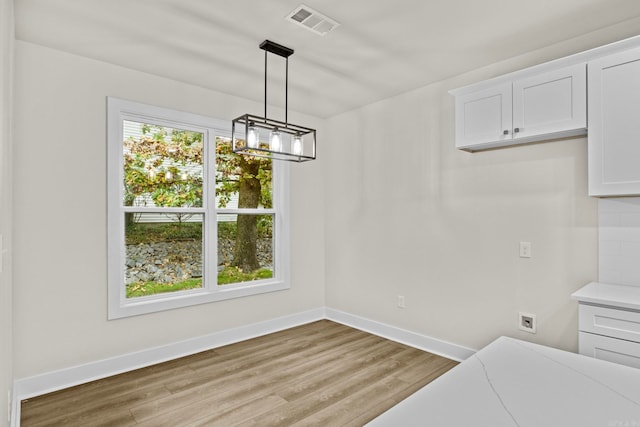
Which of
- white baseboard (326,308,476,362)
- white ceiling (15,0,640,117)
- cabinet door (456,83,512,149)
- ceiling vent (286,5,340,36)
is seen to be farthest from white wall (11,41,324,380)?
cabinet door (456,83,512,149)

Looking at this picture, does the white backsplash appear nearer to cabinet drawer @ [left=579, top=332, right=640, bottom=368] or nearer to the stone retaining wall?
cabinet drawer @ [left=579, top=332, right=640, bottom=368]

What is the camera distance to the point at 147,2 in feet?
7.12

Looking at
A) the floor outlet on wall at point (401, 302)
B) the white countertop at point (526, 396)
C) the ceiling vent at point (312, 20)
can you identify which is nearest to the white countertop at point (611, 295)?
the white countertop at point (526, 396)

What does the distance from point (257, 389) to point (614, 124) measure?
296cm

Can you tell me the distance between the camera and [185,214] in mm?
3488

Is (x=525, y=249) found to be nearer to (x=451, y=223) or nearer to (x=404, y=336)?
(x=451, y=223)

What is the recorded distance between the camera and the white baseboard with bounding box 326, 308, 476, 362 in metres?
3.27

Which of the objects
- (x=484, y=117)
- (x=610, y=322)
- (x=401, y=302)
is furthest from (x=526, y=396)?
(x=401, y=302)

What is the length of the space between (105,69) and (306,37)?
170 centimetres

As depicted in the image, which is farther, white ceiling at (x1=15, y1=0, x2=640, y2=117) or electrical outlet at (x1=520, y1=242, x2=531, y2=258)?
electrical outlet at (x1=520, y1=242, x2=531, y2=258)

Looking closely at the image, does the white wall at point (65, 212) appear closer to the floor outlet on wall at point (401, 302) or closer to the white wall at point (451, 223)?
the white wall at point (451, 223)

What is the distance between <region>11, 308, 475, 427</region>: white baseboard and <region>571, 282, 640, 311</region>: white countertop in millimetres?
1211

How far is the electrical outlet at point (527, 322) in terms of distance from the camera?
2.80m

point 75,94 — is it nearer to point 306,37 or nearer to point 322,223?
point 306,37
